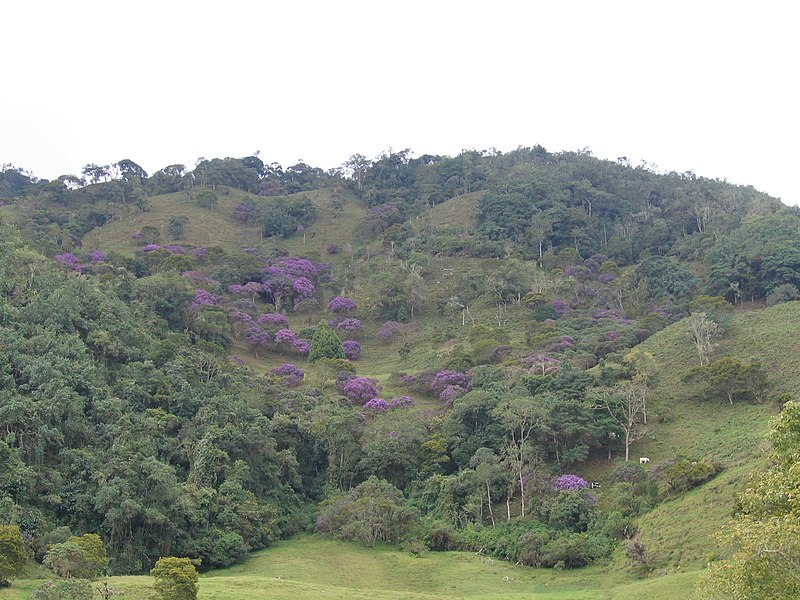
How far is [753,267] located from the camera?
68.6 metres

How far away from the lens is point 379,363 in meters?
68.9

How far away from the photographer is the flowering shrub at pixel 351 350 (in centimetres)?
7031

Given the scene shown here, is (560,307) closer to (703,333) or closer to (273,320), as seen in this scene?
(703,333)

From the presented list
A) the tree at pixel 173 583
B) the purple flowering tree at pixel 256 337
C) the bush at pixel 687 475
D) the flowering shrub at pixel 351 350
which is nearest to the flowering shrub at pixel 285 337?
the purple flowering tree at pixel 256 337

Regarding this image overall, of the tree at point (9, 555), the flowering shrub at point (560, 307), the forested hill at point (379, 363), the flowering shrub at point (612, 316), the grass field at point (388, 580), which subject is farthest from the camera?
the flowering shrub at point (560, 307)

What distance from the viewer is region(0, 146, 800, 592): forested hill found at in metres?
37.4

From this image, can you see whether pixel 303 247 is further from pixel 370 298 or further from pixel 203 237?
pixel 370 298

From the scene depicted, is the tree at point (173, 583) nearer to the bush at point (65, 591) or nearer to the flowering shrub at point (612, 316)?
the bush at point (65, 591)

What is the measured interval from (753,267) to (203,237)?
214ft

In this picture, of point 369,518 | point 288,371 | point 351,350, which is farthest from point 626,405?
point 351,350

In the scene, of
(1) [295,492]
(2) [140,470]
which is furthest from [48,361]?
(1) [295,492]

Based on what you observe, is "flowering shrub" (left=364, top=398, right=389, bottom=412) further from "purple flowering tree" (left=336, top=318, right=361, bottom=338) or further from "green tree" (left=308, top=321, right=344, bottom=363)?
"purple flowering tree" (left=336, top=318, right=361, bottom=338)

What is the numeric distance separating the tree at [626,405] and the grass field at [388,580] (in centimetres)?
1297

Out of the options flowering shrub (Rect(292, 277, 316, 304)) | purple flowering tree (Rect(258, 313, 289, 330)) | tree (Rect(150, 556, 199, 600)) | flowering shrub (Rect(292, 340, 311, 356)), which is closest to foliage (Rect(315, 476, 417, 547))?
tree (Rect(150, 556, 199, 600))
